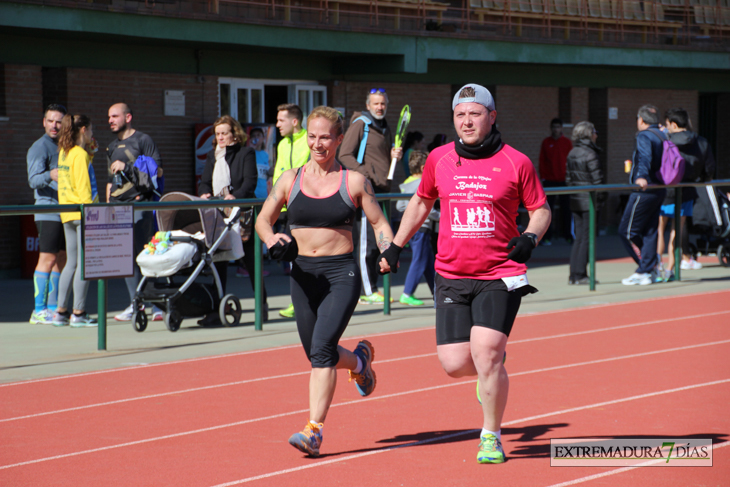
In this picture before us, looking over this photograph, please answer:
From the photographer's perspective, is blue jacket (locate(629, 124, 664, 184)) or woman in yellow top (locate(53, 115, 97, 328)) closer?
woman in yellow top (locate(53, 115, 97, 328))

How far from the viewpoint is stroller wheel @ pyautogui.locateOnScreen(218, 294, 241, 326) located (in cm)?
1029

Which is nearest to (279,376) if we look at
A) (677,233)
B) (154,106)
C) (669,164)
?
(669,164)

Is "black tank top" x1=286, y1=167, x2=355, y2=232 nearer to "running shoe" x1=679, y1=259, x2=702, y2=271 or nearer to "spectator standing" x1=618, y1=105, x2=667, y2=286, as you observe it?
"spectator standing" x1=618, y1=105, x2=667, y2=286

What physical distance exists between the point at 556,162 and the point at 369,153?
36.1ft

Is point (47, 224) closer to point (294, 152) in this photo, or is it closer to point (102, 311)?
point (102, 311)

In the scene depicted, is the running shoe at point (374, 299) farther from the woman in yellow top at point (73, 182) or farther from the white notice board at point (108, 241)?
the white notice board at point (108, 241)

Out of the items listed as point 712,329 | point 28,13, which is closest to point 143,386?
point 712,329

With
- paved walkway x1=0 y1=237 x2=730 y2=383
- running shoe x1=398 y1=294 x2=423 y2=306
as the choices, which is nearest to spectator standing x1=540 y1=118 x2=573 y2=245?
paved walkway x1=0 y1=237 x2=730 y2=383

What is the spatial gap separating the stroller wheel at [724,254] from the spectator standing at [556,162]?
6.14 meters

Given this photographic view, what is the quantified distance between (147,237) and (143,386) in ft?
10.6

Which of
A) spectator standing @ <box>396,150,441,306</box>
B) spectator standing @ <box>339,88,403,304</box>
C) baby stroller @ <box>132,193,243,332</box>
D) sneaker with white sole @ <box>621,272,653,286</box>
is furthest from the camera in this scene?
sneaker with white sole @ <box>621,272,653,286</box>

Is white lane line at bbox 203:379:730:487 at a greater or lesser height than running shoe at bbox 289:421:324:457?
lesser

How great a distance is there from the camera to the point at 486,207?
5336 millimetres

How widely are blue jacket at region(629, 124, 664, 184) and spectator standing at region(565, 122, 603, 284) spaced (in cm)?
49
